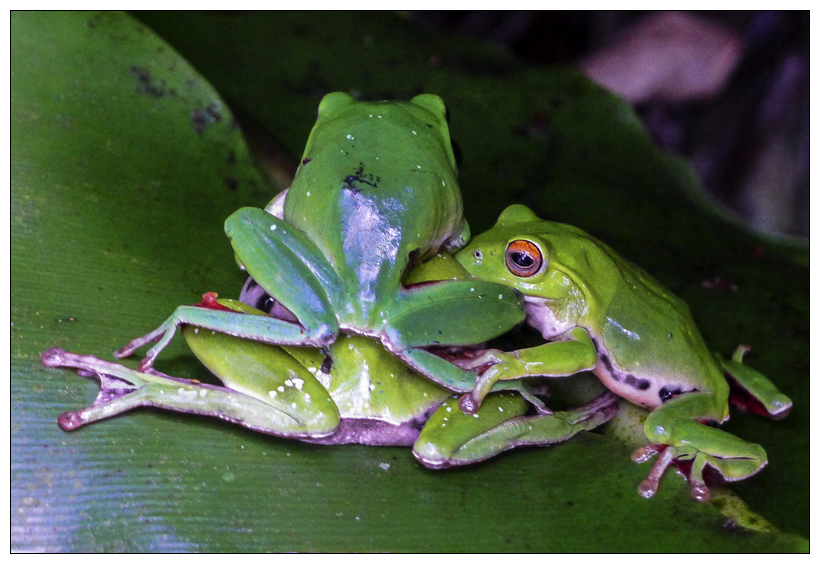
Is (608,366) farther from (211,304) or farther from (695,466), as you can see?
(211,304)

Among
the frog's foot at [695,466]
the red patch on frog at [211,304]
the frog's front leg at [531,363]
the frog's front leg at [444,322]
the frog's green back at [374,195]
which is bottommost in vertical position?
the frog's foot at [695,466]

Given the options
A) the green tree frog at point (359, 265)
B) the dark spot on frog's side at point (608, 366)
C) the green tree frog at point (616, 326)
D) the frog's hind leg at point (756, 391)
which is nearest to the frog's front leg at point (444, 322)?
the green tree frog at point (359, 265)

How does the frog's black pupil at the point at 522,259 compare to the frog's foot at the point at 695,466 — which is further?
the frog's black pupil at the point at 522,259

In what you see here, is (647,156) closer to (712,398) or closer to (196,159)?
(712,398)

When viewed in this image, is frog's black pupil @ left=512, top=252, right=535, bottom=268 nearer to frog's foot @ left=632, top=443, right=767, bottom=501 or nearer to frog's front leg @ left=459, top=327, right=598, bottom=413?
frog's front leg @ left=459, top=327, right=598, bottom=413

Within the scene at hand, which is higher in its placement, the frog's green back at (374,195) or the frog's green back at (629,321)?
the frog's green back at (374,195)

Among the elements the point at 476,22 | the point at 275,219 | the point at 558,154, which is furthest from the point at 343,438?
the point at 476,22

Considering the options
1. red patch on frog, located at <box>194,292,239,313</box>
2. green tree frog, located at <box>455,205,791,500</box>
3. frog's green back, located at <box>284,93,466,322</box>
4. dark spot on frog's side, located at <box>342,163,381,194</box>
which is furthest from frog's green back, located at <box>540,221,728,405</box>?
red patch on frog, located at <box>194,292,239,313</box>

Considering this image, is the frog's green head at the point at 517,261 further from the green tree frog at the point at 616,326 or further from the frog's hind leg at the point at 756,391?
the frog's hind leg at the point at 756,391
